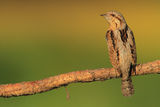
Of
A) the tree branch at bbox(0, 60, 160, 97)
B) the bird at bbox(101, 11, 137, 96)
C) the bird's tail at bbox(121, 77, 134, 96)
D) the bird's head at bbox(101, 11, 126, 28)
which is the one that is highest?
the bird's head at bbox(101, 11, 126, 28)

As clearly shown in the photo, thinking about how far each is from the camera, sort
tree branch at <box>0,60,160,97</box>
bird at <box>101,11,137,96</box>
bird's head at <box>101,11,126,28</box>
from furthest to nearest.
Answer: bird's head at <box>101,11,126,28</box> < bird at <box>101,11,137,96</box> < tree branch at <box>0,60,160,97</box>

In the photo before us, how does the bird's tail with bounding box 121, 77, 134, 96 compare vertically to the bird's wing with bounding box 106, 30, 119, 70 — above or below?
below

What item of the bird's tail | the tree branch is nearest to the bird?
the bird's tail

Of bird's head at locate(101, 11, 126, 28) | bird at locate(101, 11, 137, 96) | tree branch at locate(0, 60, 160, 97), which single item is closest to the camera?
tree branch at locate(0, 60, 160, 97)

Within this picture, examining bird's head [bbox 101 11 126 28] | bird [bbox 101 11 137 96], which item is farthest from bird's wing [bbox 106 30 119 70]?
bird's head [bbox 101 11 126 28]

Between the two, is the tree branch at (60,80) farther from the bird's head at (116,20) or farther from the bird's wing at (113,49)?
the bird's head at (116,20)

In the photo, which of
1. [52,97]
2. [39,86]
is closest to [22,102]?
[52,97]

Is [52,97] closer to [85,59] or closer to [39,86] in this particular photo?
[85,59]

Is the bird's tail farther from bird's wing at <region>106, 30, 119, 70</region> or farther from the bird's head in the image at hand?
the bird's head

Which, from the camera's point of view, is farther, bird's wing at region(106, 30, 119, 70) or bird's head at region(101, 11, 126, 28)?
bird's head at region(101, 11, 126, 28)

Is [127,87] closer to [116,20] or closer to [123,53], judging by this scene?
[123,53]
